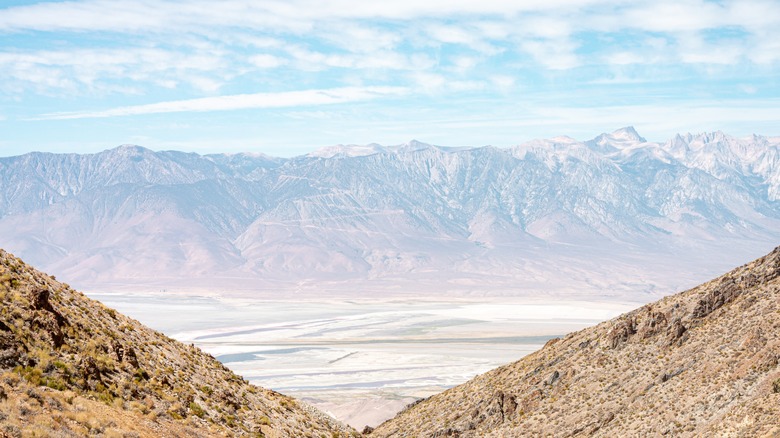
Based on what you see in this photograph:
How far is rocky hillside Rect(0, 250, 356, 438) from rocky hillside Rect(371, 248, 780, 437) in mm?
11140

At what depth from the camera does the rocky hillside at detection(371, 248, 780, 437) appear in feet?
103

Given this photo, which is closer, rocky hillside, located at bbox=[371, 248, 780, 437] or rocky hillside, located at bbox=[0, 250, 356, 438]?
rocky hillside, located at bbox=[0, 250, 356, 438]

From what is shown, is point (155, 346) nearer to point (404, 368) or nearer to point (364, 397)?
point (364, 397)

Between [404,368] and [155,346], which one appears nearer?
[155,346]

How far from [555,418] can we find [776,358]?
11.3 metres

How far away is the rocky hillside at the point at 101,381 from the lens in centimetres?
2050

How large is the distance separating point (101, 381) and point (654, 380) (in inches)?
985

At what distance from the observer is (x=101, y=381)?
25406 millimetres

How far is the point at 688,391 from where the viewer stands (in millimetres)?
34188

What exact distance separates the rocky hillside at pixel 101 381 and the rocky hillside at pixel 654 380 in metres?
11.1

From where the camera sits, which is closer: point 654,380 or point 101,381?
point 101,381

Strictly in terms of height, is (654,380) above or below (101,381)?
below

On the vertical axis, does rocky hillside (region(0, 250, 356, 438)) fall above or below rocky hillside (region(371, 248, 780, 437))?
above

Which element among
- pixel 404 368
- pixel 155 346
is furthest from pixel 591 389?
pixel 404 368
